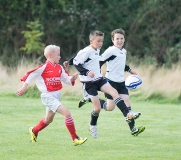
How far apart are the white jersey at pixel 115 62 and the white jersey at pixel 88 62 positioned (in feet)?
2.13

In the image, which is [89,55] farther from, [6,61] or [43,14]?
[43,14]

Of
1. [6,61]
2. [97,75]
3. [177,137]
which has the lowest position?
[6,61]

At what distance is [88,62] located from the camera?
11211 mm

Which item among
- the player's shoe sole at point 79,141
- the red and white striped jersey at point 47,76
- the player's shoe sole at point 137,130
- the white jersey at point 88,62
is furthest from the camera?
the white jersey at point 88,62

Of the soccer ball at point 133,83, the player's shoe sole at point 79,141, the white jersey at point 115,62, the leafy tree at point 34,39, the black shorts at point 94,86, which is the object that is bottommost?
the leafy tree at point 34,39

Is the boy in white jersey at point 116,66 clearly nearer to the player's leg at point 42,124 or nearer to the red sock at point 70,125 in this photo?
the player's leg at point 42,124

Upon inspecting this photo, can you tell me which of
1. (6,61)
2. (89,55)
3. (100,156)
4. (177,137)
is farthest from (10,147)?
(6,61)

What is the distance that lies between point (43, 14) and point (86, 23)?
90.3 inches

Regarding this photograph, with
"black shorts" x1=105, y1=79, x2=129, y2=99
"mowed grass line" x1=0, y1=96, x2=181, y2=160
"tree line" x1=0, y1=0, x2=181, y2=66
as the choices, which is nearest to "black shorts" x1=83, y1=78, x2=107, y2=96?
"black shorts" x1=105, y1=79, x2=129, y2=99

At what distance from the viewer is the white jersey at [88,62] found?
36.6 ft

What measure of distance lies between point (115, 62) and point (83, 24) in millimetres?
20572

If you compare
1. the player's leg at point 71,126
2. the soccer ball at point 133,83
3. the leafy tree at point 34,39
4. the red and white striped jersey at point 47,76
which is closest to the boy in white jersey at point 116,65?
the soccer ball at point 133,83

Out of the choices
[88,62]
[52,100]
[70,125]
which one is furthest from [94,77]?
[70,125]

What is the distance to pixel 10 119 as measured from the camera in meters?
13.8
